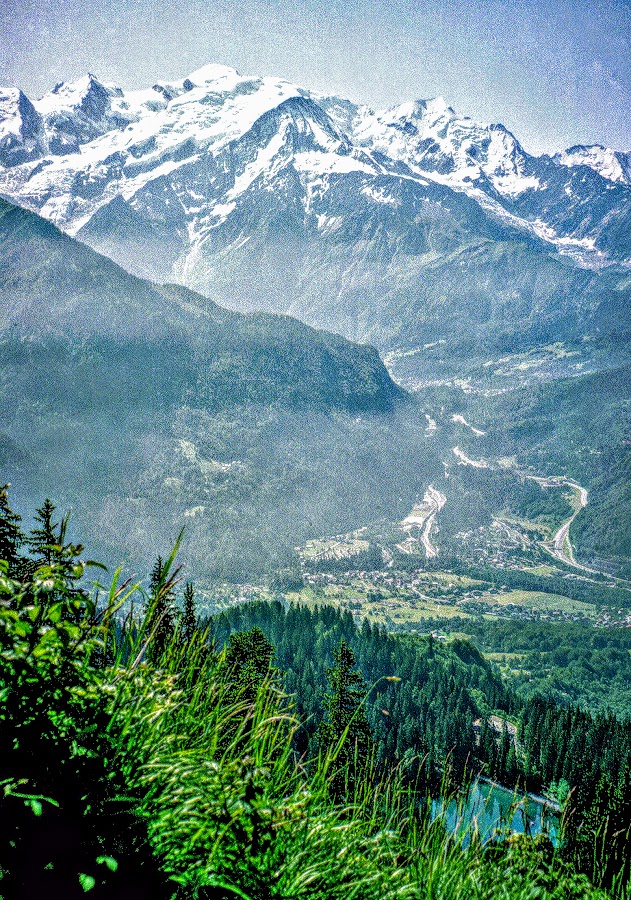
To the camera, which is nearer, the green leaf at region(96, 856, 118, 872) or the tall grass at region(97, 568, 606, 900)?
the green leaf at region(96, 856, 118, 872)

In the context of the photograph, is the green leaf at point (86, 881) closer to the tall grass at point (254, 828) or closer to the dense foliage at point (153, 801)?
the dense foliage at point (153, 801)

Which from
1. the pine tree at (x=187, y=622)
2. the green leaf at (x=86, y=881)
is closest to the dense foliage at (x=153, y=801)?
the green leaf at (x=86, y=881)

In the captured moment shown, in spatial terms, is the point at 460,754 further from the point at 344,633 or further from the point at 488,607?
the point at 488,607

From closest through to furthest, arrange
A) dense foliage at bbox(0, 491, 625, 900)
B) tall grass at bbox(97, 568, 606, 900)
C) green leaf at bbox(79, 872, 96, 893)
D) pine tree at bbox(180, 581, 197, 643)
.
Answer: green leaf at bbox(79, 872, 96, 893) → dense foliage at bbox(0, 491, 625, 900) → tall grass at bbox(97, 568, 606, 900) → pine tree at bbox(180, 581, 197, 643)

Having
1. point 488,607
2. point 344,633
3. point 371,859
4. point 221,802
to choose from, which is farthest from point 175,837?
point 488,607

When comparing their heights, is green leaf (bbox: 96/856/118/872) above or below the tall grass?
above

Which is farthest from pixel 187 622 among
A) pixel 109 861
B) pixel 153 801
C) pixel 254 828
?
pixel 109 861

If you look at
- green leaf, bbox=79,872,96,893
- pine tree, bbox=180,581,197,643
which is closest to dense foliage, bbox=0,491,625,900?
green leaf, bbox=79,872,96,893

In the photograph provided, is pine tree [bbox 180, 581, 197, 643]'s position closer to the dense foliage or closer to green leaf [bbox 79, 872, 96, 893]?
the dense foliage

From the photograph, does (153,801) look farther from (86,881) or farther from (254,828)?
(86,881)
